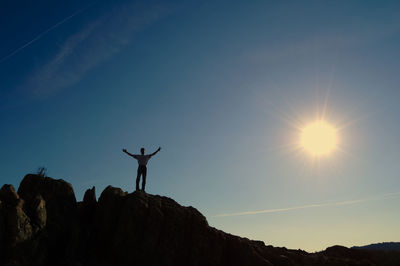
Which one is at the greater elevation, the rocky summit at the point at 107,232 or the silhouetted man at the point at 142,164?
the silhouetted man at the point at 142,164

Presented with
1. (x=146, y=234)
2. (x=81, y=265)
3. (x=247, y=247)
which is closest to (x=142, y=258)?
(x=146, y=234)

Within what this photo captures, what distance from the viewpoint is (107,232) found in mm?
24828

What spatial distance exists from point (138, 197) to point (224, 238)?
9.26 meters

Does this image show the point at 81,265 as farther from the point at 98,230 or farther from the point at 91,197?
the point at 91,197

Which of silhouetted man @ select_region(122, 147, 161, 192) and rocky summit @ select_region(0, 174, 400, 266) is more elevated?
silhouetted man @ select_region(122, 147, 161, 192)

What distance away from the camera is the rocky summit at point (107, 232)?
2112 centimetres

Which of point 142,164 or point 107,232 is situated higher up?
point 142,164

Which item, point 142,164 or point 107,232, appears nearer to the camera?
point 107,232

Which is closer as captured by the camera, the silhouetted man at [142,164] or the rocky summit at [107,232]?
the rocky summit at [107,232]

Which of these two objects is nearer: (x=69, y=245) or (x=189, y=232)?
(x=69, y=245)

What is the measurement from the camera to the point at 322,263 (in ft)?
102

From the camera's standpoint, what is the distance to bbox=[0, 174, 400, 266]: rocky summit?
69.3ft

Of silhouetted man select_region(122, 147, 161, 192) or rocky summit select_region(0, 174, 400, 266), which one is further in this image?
silhouetted man select_region(122, 147, 161, 192)

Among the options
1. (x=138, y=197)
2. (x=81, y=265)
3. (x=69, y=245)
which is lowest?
(x=81, y=265)
